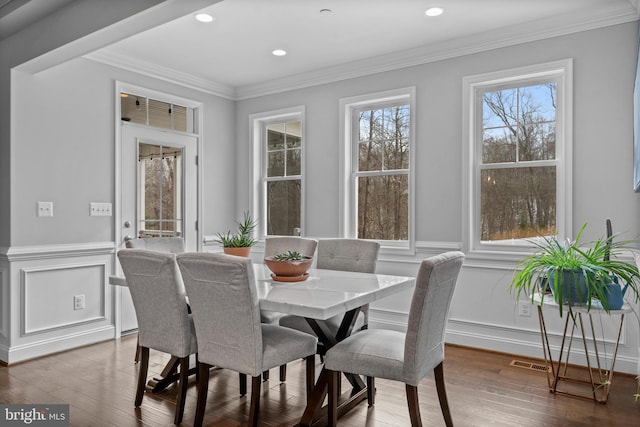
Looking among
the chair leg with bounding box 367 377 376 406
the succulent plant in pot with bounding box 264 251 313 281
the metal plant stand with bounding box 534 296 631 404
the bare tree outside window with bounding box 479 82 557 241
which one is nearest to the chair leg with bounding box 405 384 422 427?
the chair leg with bounding box 367 377 376 406

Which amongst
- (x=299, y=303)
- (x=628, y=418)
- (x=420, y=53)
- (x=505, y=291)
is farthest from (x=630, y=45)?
(x=299, y=303)

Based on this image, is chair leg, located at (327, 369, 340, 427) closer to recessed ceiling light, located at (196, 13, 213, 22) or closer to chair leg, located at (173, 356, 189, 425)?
chair leg, located at (173, 356, 189, 425)

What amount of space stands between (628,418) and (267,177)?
396 cm

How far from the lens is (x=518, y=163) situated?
12.3ft

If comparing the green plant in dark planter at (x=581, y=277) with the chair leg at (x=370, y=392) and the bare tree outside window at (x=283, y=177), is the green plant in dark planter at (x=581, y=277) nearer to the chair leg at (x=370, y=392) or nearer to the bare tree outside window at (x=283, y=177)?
the chair leg at (x=370, y=392)

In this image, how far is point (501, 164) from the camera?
3799 millimetres

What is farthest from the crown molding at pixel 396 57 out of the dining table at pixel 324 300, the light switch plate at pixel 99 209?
the dining table at pixel 324 300

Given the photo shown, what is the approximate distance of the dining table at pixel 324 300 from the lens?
2.10 metres

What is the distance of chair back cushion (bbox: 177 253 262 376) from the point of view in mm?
2074

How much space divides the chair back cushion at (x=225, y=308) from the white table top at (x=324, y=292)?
13 cm

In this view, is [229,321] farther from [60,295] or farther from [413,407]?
[60,295]

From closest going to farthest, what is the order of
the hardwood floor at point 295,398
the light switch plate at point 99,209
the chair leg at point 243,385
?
the hardwood floor at point 295,398
the chair leg at point 243,385
the light switch plate at point 99,209

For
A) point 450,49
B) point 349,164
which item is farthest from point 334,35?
point 349,164

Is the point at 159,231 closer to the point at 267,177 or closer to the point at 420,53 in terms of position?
the point at 267,177
